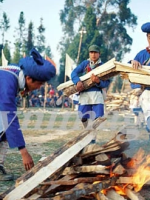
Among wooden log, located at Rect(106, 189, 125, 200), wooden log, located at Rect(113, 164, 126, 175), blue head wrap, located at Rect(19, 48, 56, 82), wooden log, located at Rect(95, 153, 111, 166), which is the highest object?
blue head wrap, located at Rect(19, 48, 56, 82)

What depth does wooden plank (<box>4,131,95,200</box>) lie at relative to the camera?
131 inches

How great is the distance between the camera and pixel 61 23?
5294 centimetres

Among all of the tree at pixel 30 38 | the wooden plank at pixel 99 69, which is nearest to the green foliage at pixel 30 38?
the tree at pixel 30 38

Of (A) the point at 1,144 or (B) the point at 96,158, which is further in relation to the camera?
(A) the point at 1,144

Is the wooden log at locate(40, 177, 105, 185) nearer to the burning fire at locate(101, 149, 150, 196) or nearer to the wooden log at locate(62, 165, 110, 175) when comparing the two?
the wooden log at locate(62, 165, 110, 175)

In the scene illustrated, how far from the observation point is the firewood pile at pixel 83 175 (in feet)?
11.1

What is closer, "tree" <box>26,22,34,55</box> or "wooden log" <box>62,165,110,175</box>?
"wooden log" <box>62,165,110,175</box>

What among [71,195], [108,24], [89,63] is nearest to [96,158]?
[71,195]

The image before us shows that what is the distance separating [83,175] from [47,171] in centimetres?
64

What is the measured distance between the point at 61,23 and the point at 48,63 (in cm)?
5072

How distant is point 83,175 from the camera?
3939 millimetres

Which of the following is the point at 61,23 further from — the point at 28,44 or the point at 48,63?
the point at 48,63

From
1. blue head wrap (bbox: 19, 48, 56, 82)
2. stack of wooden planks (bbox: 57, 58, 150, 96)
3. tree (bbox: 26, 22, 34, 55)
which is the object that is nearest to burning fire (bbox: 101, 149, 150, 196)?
blue head wrap (bbox: 19, 48, 56, 82)

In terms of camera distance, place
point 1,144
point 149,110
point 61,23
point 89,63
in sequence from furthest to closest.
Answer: point 61,23 → point 89,63 → point 149,110 → point 1,144
